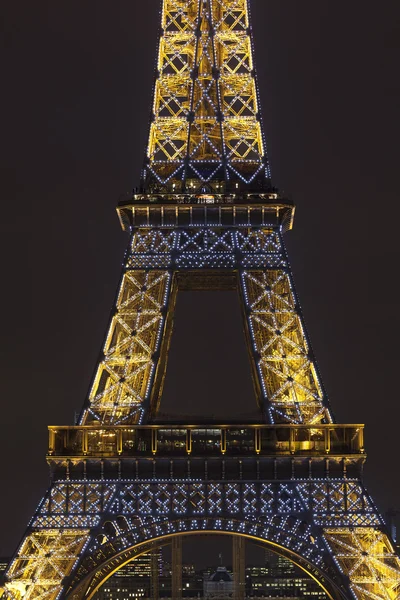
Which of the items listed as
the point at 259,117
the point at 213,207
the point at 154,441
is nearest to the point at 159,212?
the point at 213,207

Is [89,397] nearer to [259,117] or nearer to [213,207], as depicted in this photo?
[213,207]

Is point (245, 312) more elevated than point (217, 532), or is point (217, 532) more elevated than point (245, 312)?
point (245, 312)

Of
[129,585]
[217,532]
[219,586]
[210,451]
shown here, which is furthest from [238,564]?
[217,532]

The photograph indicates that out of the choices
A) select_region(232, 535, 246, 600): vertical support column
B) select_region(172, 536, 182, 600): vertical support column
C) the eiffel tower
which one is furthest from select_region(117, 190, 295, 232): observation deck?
select_region(232, 535, 246, 600): vertical support column

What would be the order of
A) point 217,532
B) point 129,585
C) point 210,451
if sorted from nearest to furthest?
point 217,532
point 210,451
point 129,585

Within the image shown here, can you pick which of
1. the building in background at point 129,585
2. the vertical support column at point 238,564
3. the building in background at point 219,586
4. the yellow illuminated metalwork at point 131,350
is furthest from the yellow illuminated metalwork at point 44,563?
the building in background at point 129,585

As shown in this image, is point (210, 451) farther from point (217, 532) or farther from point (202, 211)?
point (202, 211)
